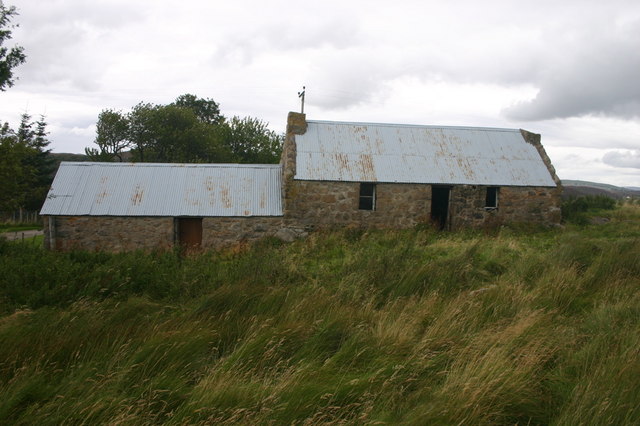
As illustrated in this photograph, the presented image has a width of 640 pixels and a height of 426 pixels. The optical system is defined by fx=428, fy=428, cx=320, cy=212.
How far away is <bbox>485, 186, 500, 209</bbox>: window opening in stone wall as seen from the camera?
54.1 feet

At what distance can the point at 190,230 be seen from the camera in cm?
1467

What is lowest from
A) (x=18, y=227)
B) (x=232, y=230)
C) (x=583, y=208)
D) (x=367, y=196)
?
(x=18, y=227)

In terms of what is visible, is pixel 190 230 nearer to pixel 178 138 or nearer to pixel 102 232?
pixel 102 232

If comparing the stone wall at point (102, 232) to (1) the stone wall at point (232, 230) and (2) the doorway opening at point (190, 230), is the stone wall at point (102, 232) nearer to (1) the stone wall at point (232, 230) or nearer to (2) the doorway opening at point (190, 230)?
(2) the doorway opening at point (190, 230)

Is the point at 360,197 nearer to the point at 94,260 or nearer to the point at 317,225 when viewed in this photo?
the point at 317,225

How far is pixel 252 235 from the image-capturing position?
48.4ft

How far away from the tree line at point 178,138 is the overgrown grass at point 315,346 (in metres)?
26.8

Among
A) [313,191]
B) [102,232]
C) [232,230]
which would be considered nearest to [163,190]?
[102,232]

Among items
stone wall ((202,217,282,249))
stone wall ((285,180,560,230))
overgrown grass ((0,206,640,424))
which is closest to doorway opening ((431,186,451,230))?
stone wall ((285,180,560,230))

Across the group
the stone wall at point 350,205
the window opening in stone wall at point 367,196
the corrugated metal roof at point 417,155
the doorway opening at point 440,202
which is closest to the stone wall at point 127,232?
the stone wall at point 350,205

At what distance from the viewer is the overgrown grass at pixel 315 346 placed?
3.38m

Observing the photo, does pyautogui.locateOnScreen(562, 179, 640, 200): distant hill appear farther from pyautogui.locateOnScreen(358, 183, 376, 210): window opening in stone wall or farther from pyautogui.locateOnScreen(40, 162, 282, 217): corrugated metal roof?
pyautogui.locateOnScreen(40, 162, 282, 217): corrugated metal roof

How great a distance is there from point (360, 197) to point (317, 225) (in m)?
1.93

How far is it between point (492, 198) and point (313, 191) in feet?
23.4
